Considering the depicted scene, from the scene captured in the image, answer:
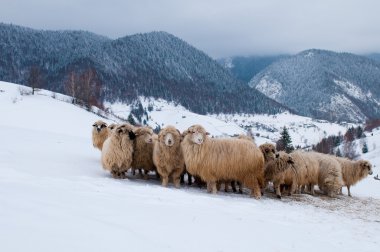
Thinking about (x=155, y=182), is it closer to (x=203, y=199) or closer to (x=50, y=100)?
(x=203, y=199)

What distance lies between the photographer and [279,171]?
48.5ft

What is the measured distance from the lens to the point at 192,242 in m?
6.86

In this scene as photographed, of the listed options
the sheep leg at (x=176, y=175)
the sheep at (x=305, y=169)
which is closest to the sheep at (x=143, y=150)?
the sheep leg at (x=176, y=175)

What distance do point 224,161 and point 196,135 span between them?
1272mm

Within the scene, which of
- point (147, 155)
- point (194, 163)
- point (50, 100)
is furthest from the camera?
point (50, 100)

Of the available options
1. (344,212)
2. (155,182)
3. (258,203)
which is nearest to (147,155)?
(155,182)

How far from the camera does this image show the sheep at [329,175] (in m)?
16.4

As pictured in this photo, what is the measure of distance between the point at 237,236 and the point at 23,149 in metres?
11.8

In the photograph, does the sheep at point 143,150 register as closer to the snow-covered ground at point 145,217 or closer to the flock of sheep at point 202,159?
the flock of sheep at point 202,159

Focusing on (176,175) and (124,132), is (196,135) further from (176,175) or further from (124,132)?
(124,132)

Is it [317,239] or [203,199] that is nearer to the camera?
[317,239]

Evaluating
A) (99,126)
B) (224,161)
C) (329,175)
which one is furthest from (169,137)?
(329,175)

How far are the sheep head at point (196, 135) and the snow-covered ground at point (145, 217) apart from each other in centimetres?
173

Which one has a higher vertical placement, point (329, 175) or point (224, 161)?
point (224, 161)
